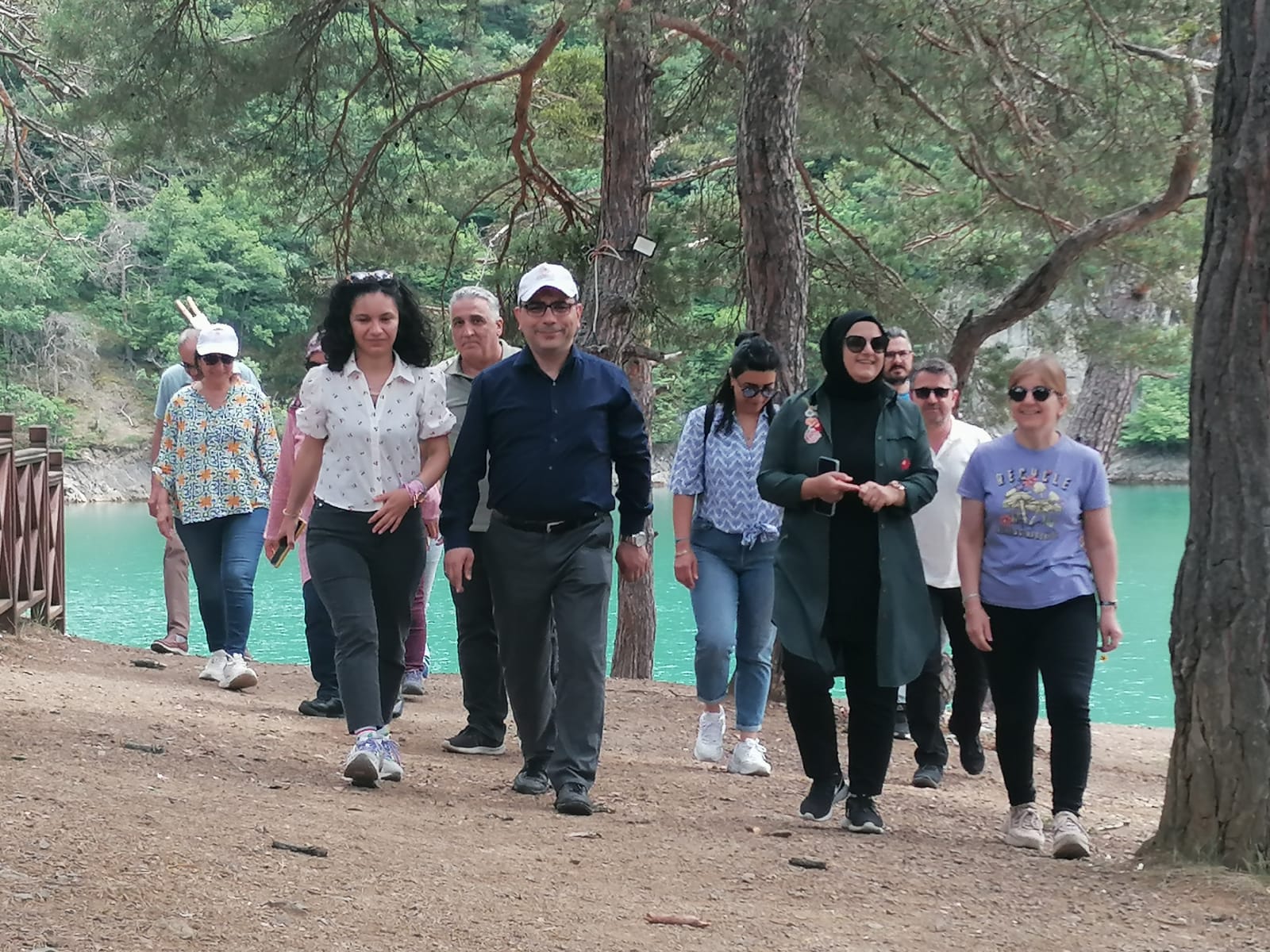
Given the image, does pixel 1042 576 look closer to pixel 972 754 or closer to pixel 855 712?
pixel 855 712

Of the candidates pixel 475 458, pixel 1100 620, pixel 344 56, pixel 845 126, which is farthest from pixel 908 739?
pixel 344 56

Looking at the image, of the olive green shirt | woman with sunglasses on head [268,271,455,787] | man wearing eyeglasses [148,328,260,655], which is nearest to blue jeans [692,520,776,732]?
the olive green shirt

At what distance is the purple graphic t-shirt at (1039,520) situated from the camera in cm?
448

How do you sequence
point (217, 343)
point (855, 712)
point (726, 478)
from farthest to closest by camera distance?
point (217, 343)
point (726, 478)
point (855, 712)

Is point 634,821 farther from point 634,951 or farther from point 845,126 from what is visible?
point 845,126

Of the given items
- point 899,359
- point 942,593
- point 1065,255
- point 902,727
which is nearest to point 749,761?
point 942,593

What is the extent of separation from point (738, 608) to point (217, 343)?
2.64m

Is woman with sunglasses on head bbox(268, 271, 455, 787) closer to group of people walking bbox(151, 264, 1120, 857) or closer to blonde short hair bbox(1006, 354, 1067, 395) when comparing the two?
group of people walking bbox(151, 264, 1120, 857)

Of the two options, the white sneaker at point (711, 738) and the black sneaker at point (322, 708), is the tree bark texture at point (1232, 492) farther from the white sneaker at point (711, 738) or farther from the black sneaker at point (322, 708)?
the black sneaker at point (322, 708)

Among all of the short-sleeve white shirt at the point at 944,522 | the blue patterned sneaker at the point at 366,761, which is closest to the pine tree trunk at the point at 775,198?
the short-sleeve white shirt at the point at 944,522

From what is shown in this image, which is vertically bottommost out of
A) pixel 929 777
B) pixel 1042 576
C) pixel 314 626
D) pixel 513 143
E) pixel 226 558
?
pixel 929 777

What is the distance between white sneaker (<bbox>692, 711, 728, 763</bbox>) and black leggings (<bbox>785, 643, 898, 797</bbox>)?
1.33m

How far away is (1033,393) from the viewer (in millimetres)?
4555

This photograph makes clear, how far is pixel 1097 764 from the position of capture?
25.3ft
